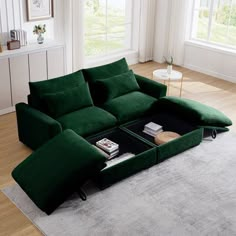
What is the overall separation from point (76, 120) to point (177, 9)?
4.21 m

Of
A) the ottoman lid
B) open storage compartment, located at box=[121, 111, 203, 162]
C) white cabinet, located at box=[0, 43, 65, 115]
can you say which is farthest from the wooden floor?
the ottoman lid

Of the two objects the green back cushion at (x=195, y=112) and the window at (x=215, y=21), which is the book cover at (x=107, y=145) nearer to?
the green back cushion at (x=195, y=112)

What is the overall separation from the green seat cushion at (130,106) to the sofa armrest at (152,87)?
0.41ft

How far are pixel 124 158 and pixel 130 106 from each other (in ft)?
3.36

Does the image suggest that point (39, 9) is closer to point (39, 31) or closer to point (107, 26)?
point (39, 31)

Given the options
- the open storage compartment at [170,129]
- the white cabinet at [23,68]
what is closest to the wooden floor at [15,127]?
the white cabinet at [23,68]

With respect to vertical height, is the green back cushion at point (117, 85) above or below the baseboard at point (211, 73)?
above

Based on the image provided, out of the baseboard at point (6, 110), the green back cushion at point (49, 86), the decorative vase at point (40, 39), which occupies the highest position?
the decorative vase at point (40, 39)

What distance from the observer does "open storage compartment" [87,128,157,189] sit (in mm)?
4762

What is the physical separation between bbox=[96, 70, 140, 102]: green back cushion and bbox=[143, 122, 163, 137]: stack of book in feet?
2.27

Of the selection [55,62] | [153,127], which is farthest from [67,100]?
[55,62]

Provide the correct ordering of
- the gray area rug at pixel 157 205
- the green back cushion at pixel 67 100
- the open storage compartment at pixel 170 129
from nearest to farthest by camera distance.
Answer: the gray area rug at pixel 157 205, the open storage compartment at pixel 170 129, the green back cushion at pixel 67 100

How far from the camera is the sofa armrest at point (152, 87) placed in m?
6.34

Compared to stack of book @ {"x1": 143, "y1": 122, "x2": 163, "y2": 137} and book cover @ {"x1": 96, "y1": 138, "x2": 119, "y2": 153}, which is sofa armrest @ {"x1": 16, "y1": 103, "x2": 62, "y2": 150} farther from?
stack of book @ {"x1": 143, "y1": 122, "x2": 163, "y2": 137}
